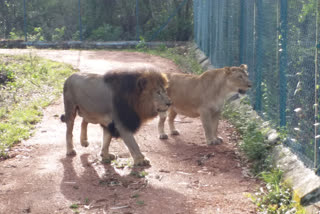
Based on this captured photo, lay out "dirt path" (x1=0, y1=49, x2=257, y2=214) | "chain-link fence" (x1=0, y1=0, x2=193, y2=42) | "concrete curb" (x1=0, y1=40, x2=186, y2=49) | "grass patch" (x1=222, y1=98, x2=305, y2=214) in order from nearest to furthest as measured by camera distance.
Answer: "grass patch" (x1=222, y1=98, x2=305, y2=214)
"dirt path" (x1=0, y1=49, x2=257, y2=214)
"concrete curb" (x1=0, y1=40, x2=186, y2=49)
"chain-link fence" (x1=0, y1=0, x2=193, y2=42)

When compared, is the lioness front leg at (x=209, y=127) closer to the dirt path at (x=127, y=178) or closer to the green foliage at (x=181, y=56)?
the dirt path at (x=127, y=178)

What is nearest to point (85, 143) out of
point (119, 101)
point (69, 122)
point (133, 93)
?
point (69, 122)

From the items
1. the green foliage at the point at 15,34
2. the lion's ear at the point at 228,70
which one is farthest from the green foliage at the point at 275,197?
the green foliage at the point at 15,34

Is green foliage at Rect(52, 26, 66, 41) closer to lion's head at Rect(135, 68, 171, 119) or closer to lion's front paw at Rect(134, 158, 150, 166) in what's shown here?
lion's front paw at Rect(134, 158, 150, 166)

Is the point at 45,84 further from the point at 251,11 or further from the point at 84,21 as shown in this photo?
the point at 84,21

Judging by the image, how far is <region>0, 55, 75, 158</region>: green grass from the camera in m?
8.38

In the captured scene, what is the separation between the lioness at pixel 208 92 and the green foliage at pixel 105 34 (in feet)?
51.6

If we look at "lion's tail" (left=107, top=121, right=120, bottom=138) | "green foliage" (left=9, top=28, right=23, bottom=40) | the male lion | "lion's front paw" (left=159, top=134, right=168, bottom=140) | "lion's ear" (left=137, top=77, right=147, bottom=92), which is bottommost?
"lion's front paw" (left=159, top=134, right=168, bottom=140)

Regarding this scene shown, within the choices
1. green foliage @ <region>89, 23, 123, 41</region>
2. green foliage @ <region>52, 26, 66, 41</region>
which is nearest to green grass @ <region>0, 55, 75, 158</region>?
green foliage @ <region>52, 26, 66, 41</region>

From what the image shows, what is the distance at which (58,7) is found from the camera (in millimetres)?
26438

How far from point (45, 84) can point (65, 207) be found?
750 cm

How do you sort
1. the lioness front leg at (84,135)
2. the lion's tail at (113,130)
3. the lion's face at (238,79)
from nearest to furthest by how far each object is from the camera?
the lion's tail at (113,130)
the lioness front leg at (84,135)
the lion's face at (238,79)

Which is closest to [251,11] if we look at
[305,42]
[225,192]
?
[305,42]

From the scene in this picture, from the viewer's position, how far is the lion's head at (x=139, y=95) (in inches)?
240
